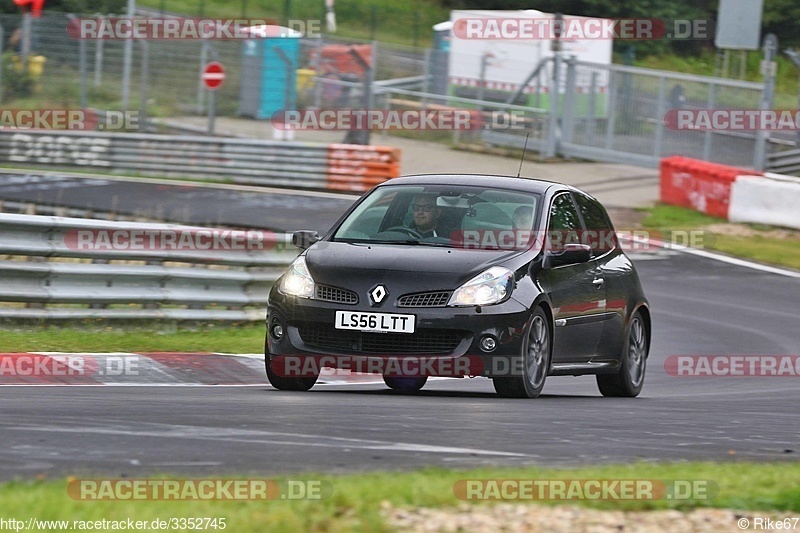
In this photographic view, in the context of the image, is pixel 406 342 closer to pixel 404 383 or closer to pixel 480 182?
pixel 404 383

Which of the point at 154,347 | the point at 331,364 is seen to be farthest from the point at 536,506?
the point at 154,347

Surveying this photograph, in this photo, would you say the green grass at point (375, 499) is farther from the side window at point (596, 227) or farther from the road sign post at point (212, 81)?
the road sign post at point (212, 81)

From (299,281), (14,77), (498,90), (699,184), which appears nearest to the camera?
(299,281)

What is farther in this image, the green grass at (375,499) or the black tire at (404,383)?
the black tire at (404,383)

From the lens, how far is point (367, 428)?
7.40m

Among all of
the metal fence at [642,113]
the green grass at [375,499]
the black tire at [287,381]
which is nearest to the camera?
the green grass at [375,499]

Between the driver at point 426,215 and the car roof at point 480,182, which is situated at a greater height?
the car roof at point 480,182

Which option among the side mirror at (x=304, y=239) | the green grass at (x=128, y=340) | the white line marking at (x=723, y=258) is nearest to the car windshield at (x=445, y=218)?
the side mirror at (x=304, y=239)

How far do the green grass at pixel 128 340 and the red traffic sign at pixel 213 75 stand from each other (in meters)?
17.6

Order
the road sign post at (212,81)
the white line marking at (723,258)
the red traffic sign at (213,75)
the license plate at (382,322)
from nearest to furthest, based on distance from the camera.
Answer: the license plate at (382,322) → the white line marking at (723,258) → the road sign post at (212,81) → the red traffic sign at (213,75)

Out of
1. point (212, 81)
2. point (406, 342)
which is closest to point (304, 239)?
point (406, 342)

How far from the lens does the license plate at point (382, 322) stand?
918 centimetres

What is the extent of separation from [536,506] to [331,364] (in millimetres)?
4097

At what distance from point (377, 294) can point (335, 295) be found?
1.01 ft
